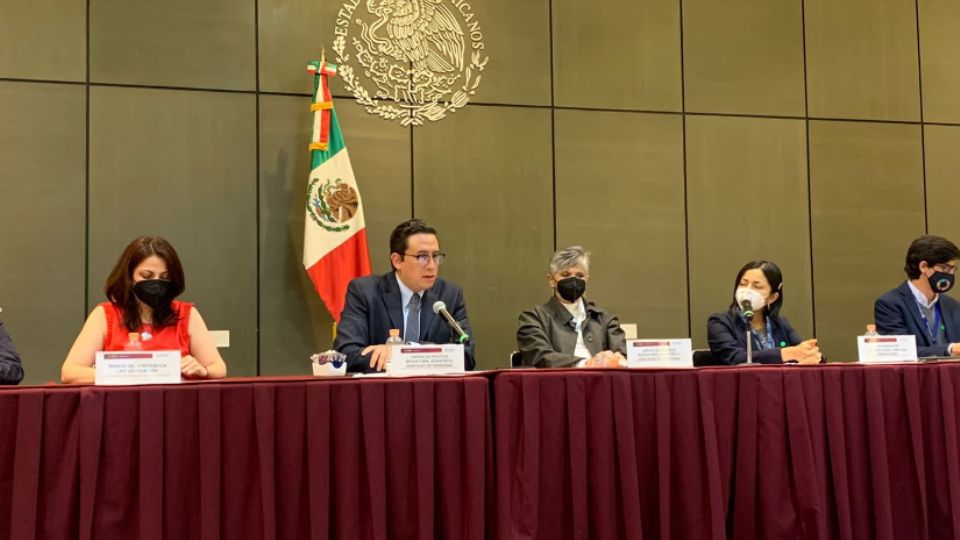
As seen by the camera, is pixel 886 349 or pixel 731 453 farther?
pixel 886 349

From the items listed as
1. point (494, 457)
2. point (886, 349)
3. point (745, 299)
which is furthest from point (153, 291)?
point (886, 349)

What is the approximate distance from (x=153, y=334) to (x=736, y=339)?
7.57ft

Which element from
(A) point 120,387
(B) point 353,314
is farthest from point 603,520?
(B) point 353,314

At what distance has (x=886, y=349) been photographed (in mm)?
2793

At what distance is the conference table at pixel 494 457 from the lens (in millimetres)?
2002

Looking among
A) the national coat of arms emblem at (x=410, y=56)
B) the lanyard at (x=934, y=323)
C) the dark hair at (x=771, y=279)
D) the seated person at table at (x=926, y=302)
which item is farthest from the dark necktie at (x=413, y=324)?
the lanyard at (x=934, y=323)

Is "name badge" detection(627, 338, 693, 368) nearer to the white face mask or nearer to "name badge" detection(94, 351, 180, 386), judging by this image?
the white face mask

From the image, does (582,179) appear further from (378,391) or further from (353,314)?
(378,391)

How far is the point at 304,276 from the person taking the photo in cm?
440

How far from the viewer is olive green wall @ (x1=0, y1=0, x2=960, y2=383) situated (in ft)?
13.7

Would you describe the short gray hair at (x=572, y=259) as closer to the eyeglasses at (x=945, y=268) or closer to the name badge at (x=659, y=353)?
the name badge at (x=659, y=353)

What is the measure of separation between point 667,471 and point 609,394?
253 mm

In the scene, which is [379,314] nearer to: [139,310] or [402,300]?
[402,300]

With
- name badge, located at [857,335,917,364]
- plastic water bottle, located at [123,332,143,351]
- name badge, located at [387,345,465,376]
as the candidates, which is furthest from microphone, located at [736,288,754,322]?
plastic water bottle, located at [123,332,143,351]
